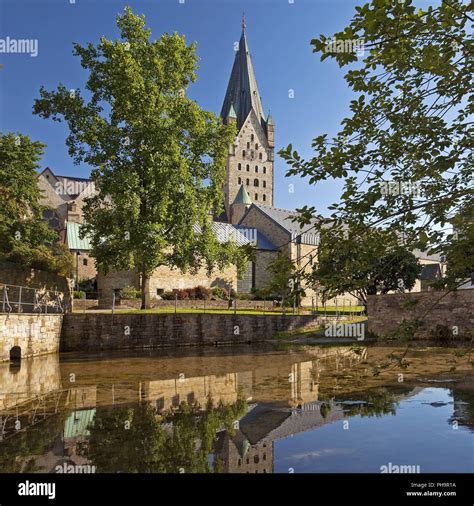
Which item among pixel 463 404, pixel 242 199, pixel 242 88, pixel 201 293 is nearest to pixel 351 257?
pixel 463 404

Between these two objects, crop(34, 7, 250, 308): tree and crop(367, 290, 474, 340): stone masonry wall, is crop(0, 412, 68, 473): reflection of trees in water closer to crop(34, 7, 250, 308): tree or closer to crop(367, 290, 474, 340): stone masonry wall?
crop(34, 7, 250, 308): tree

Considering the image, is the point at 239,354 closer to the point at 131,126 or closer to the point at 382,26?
the point at 131,126

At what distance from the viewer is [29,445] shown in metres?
7.10

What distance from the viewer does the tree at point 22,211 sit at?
27.8 metres

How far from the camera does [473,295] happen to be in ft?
91.3

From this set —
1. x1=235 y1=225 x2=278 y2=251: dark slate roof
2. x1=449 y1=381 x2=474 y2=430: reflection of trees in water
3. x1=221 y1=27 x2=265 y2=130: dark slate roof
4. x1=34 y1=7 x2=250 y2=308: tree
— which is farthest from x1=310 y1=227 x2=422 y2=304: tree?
x1=221 y1=27 x2=265 y2=130: dark slate roof

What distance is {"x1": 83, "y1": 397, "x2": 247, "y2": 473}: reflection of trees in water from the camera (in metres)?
6.09

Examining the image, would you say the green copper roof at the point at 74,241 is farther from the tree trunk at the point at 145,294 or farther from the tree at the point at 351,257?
the tree at the point at 351,257

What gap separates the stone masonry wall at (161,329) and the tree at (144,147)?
2641 mm

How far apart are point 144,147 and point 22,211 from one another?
9020 millimetres

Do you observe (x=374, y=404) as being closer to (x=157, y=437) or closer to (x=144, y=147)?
(x=157, y=437)

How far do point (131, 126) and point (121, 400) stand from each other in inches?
730

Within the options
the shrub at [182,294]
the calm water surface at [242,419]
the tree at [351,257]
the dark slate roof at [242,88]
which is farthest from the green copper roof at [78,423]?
the dark slate roof at [242,88]
